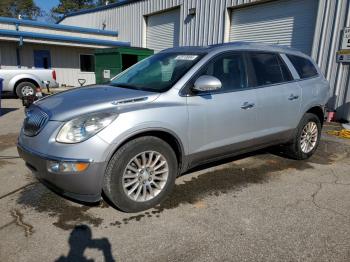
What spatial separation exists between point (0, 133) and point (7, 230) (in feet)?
15.1

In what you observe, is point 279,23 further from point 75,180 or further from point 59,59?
point 59,59

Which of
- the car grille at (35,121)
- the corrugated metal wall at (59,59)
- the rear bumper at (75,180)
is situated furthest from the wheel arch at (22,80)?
the rear bumper at (75,180)

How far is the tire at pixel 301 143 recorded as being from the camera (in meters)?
5.04

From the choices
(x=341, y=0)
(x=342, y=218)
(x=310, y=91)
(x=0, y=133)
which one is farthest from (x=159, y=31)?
(x=342, y=218)

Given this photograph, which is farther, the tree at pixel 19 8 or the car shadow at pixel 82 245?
the tree at pixel 19 8

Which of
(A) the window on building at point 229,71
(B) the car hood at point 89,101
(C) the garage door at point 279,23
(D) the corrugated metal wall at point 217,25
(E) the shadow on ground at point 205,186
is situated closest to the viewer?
(B) the car hood at point 89,101

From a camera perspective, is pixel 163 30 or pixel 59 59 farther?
pixel 59 59

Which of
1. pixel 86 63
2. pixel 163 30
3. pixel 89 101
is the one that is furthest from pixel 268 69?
pixel 86 63

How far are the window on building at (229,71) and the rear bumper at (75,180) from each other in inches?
68.3

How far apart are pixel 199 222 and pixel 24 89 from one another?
11.4m

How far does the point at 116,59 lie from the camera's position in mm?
10695

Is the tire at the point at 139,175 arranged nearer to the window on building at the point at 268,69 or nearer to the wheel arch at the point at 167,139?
the wheel arch at the point at 167,139

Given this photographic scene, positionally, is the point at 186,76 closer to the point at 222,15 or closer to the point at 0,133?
the point at 0,133

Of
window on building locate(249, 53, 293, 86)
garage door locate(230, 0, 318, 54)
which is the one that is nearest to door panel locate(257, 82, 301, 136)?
window on building locate(249, 53, 293, 86)
